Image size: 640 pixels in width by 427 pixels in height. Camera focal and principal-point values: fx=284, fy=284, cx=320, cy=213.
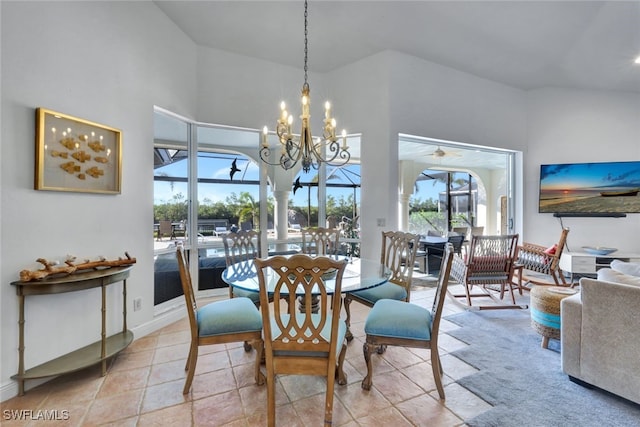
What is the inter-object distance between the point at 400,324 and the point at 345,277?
0.59m

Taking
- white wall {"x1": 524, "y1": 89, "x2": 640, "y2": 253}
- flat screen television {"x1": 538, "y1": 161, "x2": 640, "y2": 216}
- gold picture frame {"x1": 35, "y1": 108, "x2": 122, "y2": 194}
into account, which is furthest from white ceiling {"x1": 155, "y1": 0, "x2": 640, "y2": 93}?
gold picture frame {"x1": 35, "y1": 108, "x2": 122, "y2": 194}

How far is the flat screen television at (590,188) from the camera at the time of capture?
15.4 feet

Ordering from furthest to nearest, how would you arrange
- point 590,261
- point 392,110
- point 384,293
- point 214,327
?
point 590,261 < point 392,110 < point 384,293 < point 214,327

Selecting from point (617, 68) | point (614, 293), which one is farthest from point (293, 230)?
point (617, 68)

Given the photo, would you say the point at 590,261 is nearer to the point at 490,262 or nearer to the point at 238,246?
the point at 490,262

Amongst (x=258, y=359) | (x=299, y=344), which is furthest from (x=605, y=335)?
(x=258, y=359)

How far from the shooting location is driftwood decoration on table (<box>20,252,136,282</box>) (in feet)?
6.25

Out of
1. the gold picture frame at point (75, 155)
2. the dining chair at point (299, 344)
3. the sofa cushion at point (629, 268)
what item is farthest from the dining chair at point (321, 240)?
the sofa cushion at point (629, 268)

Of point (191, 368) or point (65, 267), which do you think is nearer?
point (191, 368)

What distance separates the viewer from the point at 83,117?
7.69ft

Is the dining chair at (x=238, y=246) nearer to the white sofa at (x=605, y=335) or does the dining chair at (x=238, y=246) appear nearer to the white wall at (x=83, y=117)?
the white wall at (x=83, y=117)

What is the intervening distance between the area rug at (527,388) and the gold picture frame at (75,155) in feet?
10.6

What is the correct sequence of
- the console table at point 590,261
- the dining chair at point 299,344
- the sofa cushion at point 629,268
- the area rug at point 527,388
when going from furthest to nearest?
the console table at point 590,261, the sofa cushion at point 629,268, the area rug at point 527,388, the dining chair at point 299,344

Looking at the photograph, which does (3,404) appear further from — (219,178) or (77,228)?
(219,178)
